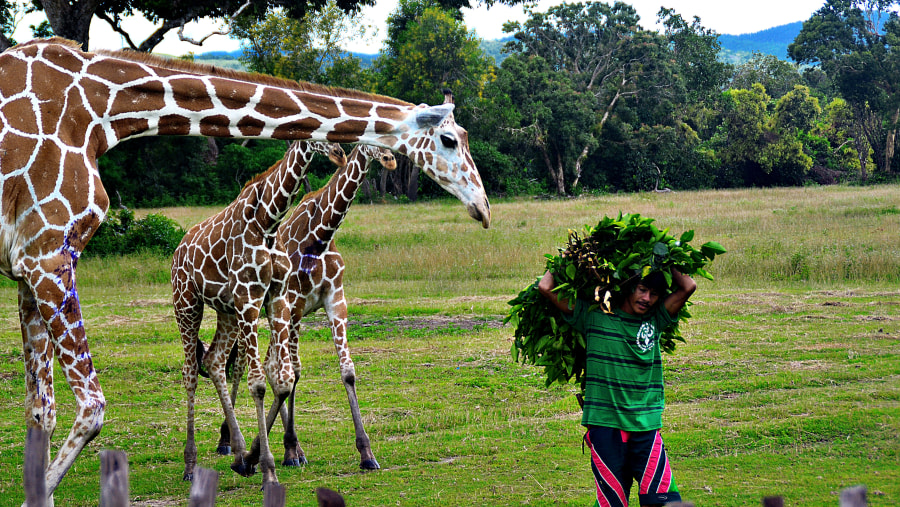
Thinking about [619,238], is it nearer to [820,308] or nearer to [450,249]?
[820,308]

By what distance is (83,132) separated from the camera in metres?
5.25

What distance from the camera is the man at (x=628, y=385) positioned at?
192 inches

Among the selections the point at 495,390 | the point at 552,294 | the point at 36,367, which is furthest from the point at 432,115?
the point at 495,390

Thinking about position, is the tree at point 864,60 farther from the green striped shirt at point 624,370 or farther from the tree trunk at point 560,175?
the green striped shirt at point 624,370

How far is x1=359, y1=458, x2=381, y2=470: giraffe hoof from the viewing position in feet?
24.4

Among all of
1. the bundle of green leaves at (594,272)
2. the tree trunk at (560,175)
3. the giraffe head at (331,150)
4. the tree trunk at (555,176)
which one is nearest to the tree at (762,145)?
the tree trunk at (560,175)

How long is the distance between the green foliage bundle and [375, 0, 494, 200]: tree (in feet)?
68.3

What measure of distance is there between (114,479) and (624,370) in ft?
10.2

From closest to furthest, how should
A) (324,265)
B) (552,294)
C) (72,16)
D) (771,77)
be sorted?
1. (552,294)
2. (324,265)
3. (72,16)
4. (771,77)

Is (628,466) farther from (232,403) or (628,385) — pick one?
(232,403)

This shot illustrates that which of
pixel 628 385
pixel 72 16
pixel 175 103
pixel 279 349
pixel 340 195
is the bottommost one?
pixel 279 349

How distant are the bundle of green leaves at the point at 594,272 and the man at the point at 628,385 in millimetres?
77

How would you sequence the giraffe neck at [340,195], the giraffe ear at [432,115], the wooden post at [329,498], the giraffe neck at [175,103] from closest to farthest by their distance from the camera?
the wooden post at [329,498], the giraffe neck at [175,103], the giraffe ear at [432,115], the giraffe neck at [340,195]

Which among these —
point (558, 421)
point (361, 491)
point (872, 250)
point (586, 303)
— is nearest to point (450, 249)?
point (872, 250)
